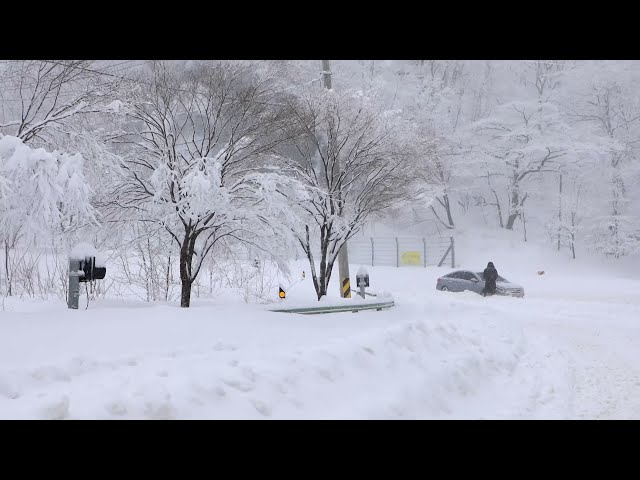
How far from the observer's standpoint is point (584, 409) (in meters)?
6.11

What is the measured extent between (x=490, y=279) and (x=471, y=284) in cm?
142

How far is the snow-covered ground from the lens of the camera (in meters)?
4.81

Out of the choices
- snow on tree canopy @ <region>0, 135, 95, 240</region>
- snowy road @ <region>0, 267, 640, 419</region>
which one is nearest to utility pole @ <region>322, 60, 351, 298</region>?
snowy road @ <region>0, 267, 640, 419</region>

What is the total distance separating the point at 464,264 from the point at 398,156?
2205 cm

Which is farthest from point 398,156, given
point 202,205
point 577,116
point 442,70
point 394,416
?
point 442,70

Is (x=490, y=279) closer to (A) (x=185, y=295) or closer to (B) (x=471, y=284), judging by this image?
(B) (x=471, y=284)

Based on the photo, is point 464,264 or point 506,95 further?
point 506,95

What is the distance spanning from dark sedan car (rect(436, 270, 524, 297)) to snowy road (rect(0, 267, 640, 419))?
11764mm

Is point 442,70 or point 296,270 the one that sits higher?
point 442,70

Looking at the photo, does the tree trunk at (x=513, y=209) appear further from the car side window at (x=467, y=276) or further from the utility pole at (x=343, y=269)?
the utility pole at (x=343, y=269)

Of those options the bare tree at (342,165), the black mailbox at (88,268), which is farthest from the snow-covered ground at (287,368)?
the bare tree at (342,165)

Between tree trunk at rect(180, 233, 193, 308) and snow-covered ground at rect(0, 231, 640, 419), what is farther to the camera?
tree trunk at rect(180, 233, 193, 308)

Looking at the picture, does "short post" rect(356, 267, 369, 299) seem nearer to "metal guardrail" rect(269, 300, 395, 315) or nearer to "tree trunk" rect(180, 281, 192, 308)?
"metal guardrail" rect(269, 300, 395, 315)

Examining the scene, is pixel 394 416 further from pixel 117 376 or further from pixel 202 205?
pixel 202 205
